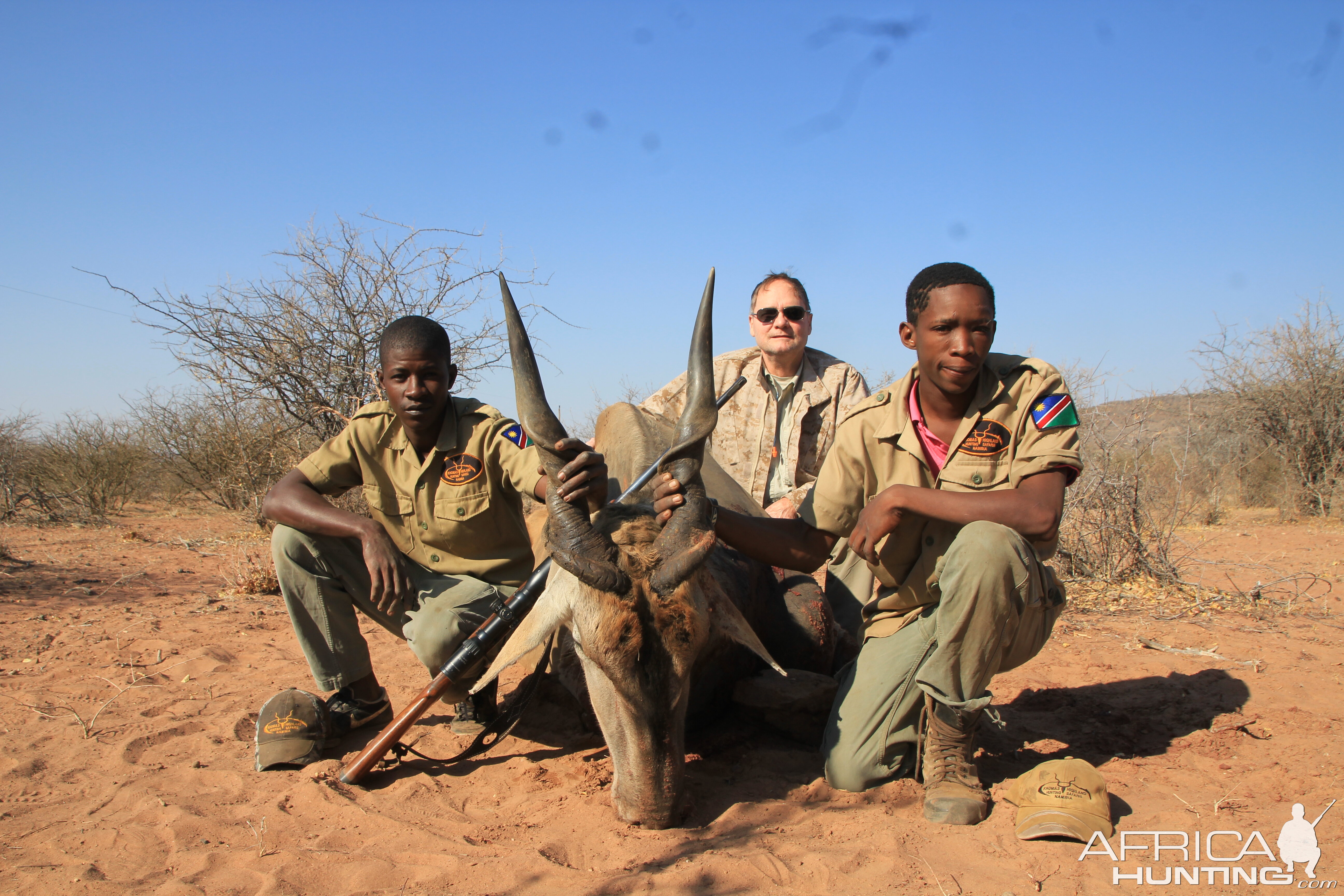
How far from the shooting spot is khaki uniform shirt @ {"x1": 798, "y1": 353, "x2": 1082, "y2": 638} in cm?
357

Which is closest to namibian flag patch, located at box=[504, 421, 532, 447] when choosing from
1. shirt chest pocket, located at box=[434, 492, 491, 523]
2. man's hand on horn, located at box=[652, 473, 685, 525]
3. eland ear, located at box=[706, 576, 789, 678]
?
shirt chest pocket, located at box=[434, 492, 491, 523]

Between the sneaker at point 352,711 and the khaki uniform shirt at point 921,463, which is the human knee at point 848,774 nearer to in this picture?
the khaki uniform shirt at point 921,463

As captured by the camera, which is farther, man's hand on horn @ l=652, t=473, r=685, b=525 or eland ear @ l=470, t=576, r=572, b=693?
man's hand on horn @ l=652, t=473, r=685, b=525

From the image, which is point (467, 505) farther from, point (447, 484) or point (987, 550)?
point (987, 550)

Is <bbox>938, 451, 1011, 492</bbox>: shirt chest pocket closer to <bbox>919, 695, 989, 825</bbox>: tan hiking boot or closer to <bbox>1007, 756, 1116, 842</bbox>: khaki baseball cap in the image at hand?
<bbox>919, 695, 989, 825</bbox>: tan hiking boot

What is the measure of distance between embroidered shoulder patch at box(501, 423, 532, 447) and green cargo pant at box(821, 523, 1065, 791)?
6.39 feet

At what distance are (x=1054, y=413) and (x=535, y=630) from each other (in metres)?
2.34

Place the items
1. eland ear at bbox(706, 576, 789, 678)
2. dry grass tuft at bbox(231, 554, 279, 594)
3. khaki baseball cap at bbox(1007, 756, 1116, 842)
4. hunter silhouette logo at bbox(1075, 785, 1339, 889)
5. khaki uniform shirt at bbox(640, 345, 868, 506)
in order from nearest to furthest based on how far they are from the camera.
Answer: hunter silhouette logo at bbox(1075, 785, 1339, 889) → khaki baseball cap at bbox(1007, 756, 1116, 842) → eland ear at bbox(706, 576, 789, 678) → khaki uniform shirt at bbox(640, 345, 868, 506) → dry grass tuft at bbox(231, 554, 279, 594)

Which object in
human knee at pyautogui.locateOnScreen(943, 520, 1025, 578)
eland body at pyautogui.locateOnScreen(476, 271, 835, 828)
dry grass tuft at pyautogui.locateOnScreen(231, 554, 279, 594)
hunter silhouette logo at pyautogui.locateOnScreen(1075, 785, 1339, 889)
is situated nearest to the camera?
hunter silhouette logo at pyautogui.locateOnScreen(1075, 785, 1339, 889)

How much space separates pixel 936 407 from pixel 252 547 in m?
8.72

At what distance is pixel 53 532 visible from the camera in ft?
36.7

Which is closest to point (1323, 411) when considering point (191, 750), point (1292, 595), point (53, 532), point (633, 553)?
point (1292, 595)

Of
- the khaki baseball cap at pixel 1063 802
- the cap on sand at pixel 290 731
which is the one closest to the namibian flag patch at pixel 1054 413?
the khaki baseball cap at pixel 1063 802

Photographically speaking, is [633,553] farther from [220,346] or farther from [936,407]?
[220,346]
